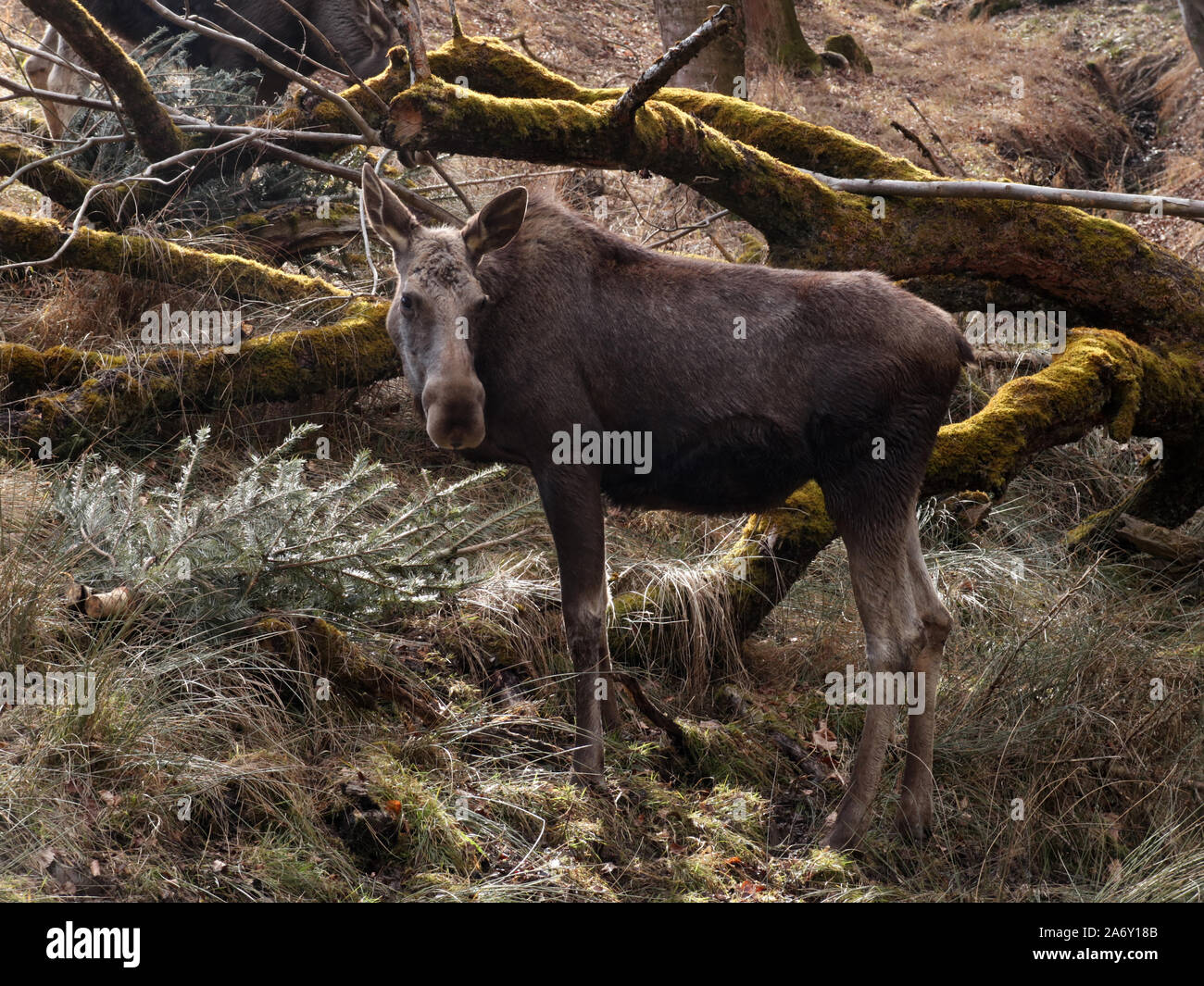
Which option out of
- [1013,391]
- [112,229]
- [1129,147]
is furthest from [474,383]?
[1129,147]

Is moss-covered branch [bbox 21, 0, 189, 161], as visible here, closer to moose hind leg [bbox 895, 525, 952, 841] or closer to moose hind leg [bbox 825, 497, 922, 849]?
moose hind leg [bbox 825, 497, 922, 849]

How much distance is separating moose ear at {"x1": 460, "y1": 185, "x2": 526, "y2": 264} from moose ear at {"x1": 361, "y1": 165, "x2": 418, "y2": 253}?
0.87 ft

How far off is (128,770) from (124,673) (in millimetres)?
463

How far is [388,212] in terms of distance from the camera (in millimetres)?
5082

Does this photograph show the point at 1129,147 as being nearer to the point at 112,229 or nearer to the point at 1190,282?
the point at 1190,282

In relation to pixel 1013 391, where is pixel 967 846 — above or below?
below

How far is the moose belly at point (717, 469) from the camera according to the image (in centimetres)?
515

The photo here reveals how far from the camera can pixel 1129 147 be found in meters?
16.8

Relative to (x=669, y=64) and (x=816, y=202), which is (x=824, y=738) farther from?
(x=669, y=64)

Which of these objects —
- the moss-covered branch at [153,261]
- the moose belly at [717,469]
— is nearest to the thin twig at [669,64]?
the moose belly at [717,469]

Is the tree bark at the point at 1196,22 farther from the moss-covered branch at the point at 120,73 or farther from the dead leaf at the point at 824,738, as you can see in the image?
the moss-covered branch at the point at 120,73

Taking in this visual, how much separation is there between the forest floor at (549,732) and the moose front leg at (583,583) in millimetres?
233

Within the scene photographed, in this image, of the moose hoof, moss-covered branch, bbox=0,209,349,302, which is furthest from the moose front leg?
moss-covered branch, bbox=0,209,349,302

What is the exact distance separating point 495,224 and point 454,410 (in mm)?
1034
